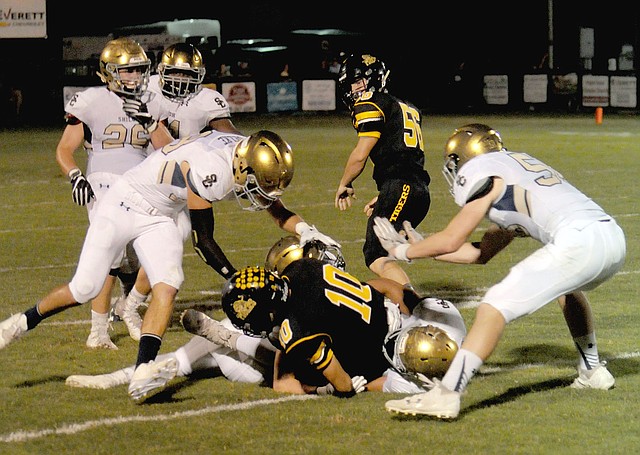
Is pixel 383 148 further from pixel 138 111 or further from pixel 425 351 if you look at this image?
pixel 425 351

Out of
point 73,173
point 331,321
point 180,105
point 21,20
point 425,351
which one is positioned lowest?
point 425,351

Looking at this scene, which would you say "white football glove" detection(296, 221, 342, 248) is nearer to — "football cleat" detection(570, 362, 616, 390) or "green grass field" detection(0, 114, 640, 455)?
"green grass field" detection(0, 114, 640, 455)

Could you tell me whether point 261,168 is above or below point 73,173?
above

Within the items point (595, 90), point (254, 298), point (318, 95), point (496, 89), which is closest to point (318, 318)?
point (254, 298)

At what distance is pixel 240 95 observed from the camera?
27.5 m

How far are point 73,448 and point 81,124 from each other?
305cm

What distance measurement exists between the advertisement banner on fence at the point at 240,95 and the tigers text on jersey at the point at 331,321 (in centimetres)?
2181

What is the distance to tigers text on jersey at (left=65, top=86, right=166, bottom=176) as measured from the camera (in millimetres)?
7301

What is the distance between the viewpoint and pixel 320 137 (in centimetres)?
2184

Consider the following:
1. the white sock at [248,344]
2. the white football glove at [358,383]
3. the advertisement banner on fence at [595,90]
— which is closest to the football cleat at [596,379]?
the white football glove at [358,383]

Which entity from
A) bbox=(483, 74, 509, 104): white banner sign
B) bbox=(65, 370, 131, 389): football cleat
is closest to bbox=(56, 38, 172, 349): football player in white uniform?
bbox=(65, 370, 131, 389): football cleat

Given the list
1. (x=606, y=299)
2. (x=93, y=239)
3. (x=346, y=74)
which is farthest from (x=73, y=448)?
(x=606, y=299)

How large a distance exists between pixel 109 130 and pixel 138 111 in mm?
393

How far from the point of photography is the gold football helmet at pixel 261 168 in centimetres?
559
